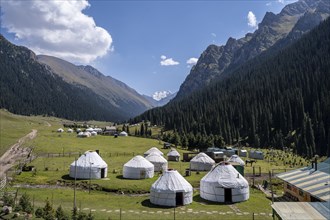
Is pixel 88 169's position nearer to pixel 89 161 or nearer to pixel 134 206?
pixel 89 161

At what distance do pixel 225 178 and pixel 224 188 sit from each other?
1.37 metres

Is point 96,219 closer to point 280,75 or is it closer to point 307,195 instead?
point 307,195

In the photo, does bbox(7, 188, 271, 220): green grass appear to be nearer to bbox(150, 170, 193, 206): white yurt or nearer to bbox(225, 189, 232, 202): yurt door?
bbox(150, 170, 193, 206): white yurt

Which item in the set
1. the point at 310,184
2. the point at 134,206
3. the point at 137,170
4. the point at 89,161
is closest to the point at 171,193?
the point at 134,206

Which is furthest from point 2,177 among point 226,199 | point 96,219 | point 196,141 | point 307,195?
point 196,141

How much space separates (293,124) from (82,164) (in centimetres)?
10633

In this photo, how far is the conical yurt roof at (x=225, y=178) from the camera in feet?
134

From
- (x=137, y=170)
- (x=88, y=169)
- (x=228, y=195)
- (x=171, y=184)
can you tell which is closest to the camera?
(x=171, y=184)

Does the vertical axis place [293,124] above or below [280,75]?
below

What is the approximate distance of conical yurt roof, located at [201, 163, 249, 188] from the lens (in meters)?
40.9

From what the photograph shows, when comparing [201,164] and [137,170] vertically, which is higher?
[201,164]

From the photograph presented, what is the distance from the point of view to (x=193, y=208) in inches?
1467

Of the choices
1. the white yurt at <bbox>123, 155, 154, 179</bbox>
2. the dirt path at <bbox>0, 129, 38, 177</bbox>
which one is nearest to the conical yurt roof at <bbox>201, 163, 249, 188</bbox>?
the white yurt at <bbox>123, 155, 154, 179</bbox>

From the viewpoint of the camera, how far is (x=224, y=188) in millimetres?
40688
